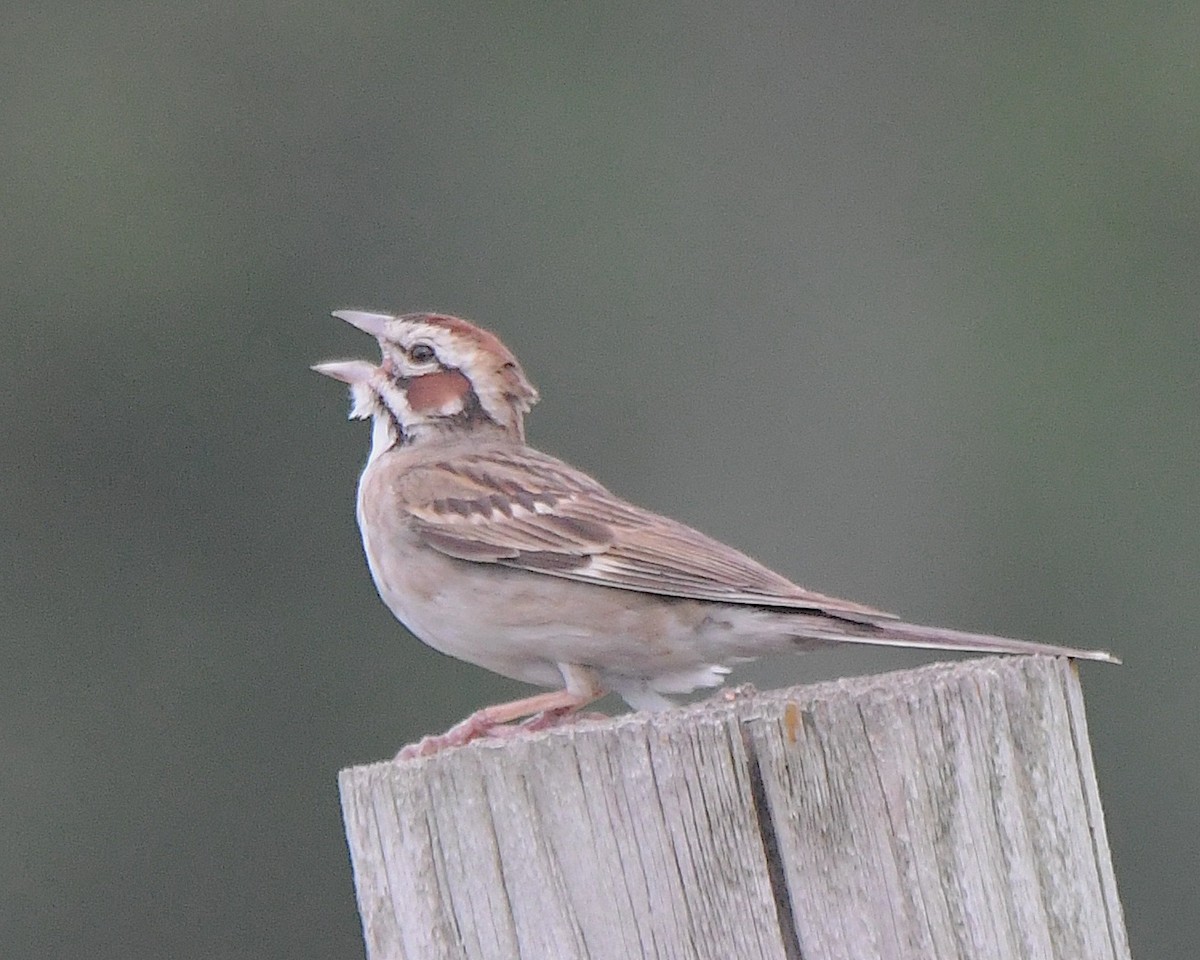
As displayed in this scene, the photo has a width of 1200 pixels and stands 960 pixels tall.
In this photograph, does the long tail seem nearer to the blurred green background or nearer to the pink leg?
the pink leg

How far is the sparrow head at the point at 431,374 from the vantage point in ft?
24.3

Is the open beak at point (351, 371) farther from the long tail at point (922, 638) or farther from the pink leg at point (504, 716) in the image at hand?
the long tail at point (922, 638)

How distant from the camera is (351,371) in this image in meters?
7.38

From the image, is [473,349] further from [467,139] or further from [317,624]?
[467,139]

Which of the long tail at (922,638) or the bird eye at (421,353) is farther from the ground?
the bird eye at (421,353)

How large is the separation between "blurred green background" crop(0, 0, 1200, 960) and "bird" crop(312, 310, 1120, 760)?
401 inches

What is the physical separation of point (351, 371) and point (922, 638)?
238 centimetres

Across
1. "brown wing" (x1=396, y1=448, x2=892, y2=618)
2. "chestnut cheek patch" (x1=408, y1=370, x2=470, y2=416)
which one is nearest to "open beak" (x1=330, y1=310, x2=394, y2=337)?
"chestnut cheek patch" (x1=408, y1=370, x2=470, y2=416)

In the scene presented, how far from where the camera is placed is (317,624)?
20.7 m

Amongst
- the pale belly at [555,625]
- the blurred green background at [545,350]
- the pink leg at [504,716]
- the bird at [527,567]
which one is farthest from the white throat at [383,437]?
the blurred green background at [545,350]

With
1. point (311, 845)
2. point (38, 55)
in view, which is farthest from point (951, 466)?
point (38, 55)

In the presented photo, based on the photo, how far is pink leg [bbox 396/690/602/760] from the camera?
17.4 ft

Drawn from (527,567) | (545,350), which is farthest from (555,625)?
(545,350)

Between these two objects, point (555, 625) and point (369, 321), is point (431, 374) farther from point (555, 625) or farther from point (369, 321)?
point (555, 625)
